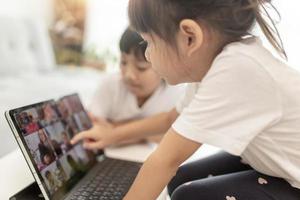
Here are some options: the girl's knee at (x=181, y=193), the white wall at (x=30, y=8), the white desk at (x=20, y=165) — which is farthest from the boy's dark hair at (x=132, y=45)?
the white wall at (x=30, y=8)

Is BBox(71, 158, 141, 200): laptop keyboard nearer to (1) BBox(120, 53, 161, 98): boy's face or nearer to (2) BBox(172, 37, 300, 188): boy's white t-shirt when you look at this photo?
(2) BBox(172, 37, 300, 188): boy's white t-shirt

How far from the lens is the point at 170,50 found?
0.56 m

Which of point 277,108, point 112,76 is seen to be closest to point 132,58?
point 112,76

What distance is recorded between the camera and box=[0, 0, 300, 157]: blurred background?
1.76 metres

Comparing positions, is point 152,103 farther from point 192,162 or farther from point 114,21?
point 114,21

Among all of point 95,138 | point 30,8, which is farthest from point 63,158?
point 30,8

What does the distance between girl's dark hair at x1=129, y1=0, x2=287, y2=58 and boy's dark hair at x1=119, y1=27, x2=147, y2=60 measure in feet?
1.34

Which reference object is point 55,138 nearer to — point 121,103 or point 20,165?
point 20,165

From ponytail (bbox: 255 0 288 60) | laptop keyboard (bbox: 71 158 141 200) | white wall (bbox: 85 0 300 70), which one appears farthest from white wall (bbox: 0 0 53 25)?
ponytail (bbox: 255 0 288 60)

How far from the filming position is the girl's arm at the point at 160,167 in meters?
0.52

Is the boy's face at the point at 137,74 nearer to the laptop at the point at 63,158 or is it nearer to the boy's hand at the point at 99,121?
the boy's hand at the point at 99,121

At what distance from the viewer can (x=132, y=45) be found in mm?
995

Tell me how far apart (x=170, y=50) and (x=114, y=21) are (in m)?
2.69

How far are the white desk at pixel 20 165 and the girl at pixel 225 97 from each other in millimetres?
137
